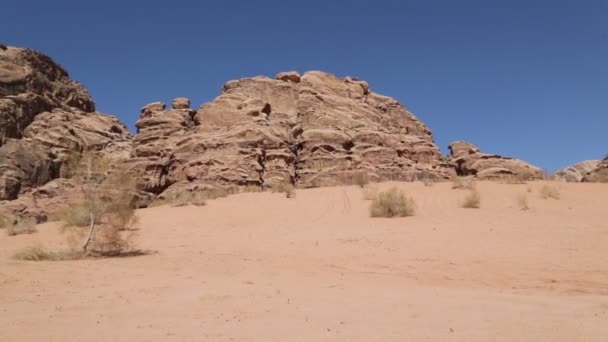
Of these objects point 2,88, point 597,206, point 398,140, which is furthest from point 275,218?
point 2,88

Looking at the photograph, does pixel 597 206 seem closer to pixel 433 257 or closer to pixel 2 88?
pixel 433 257

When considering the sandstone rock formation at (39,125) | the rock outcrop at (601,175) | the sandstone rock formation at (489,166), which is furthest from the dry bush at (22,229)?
the sandstone rock formation at (489,166)

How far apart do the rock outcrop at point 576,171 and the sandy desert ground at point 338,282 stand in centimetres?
1848

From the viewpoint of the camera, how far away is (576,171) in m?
30.0

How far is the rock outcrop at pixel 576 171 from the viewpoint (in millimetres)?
28750

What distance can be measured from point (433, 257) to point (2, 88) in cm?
3371

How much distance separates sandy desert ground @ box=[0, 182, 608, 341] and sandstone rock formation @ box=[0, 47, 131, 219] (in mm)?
17193

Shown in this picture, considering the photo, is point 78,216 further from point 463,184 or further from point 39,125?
point 39,125

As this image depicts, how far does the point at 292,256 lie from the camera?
8.52m

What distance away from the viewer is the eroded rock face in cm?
2555

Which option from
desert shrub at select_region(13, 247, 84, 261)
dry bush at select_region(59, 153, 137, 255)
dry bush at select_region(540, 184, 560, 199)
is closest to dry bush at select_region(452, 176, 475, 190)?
dry bush at select_region(540, 184, 560, 199)

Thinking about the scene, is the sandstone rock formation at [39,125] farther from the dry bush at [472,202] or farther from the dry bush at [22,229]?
the dry bush at [472,202]

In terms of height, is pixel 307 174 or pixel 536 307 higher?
pixel 307 174

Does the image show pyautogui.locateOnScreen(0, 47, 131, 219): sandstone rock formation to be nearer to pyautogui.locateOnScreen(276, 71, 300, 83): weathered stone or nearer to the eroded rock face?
the eroded rock face
